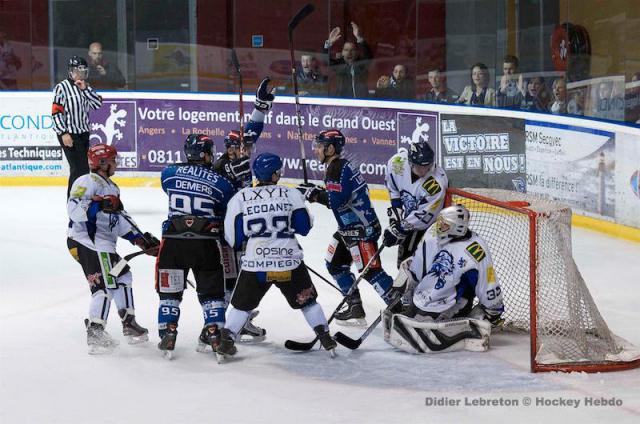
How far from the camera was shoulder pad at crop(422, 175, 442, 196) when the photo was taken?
6.58 m

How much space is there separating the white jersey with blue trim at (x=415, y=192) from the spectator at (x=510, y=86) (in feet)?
13.0

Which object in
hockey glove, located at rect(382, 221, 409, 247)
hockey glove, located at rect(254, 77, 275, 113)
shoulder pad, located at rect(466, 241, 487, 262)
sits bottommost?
shoulder pad, located at rect(466, 241, 487, 262)

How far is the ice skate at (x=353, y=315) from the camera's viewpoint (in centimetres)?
681

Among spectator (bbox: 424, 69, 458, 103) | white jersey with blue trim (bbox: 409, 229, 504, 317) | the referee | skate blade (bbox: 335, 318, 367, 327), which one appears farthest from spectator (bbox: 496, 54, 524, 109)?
white jersey with blue trim (bbox: 409, 229, 504, 317)

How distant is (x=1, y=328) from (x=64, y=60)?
21.8 feet

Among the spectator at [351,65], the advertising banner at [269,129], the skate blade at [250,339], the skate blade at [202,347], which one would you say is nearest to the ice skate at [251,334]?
the skate blade at [250,339]

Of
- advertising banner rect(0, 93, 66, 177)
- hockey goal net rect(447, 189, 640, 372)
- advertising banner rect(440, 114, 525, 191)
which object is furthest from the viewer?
advertising banner rect(0, 93, 66, 177)

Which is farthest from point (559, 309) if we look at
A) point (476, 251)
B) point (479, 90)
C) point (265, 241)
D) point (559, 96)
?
point (479, 90)

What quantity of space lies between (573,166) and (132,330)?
4583 mm

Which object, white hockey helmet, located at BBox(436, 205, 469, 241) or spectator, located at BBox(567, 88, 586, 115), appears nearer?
white hockey helmet, located at BBox(436, 205, 469, 241)

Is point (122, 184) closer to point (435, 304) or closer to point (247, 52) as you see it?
point (247, 52)

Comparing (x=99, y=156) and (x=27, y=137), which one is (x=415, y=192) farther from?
(x=27, y=137)

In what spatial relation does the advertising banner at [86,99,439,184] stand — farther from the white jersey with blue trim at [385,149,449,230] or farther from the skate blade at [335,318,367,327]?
the skate blade at [335,318,367,327]

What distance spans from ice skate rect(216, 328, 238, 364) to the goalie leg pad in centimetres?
82
